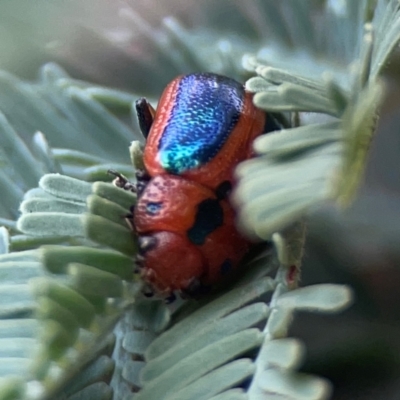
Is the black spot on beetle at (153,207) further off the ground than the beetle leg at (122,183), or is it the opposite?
the beetle leg at (122,183)

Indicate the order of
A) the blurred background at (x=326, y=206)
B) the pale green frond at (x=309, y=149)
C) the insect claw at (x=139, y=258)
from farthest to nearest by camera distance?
the blurred background at (x=326, y=206)
the insect claw at (x=139, y=258)
the pale green frond at (x=309, y=149)

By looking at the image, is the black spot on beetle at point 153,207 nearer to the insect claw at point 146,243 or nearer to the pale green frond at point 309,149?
the insect claw at point 146,243

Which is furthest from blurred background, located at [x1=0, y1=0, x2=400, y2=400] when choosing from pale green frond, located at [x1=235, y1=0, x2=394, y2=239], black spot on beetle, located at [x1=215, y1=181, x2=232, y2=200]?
pale green frond, located at [x1=235, y1=0, x2=394, y2=239]

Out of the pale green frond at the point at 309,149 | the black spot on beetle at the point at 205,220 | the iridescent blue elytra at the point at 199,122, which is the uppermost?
the iridescent blue elytra at the point at 199,122

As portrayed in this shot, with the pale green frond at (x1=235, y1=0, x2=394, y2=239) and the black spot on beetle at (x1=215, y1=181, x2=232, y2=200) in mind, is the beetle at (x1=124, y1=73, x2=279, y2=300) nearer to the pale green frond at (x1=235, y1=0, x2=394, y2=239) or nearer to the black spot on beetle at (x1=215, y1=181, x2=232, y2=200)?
the black spot on beetle at (x1=215, y1=181, x2=232, y2=200)

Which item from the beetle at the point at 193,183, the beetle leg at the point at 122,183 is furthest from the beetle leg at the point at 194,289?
the beetle leg at the point at 122,183

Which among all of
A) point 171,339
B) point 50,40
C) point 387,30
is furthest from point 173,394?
point 50,40

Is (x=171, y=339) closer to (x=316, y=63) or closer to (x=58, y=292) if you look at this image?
(x=58, y=292)
